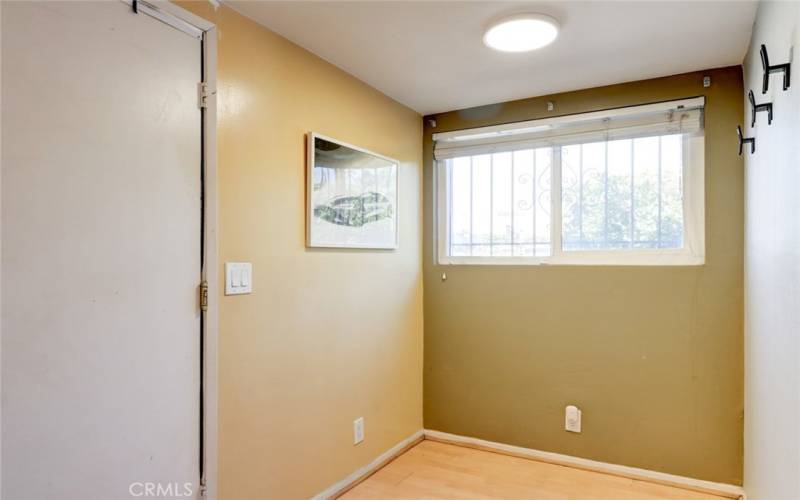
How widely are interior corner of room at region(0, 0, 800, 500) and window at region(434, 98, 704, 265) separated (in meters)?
0.02

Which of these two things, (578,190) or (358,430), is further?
(578,190)

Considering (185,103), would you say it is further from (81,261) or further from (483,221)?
(483,221)

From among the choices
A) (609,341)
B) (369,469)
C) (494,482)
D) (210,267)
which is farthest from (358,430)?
(609,341)

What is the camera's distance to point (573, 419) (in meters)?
2.89

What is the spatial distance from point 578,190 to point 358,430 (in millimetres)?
1904

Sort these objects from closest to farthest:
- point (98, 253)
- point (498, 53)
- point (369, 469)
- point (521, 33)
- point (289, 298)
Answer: point (98, 253) → point (521, 33) → point (289, 298) → point (498, 53) → point (369, 469)

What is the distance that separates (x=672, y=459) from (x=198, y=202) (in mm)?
2735

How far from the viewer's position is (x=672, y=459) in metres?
2.65

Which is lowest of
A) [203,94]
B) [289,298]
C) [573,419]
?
[573,419]

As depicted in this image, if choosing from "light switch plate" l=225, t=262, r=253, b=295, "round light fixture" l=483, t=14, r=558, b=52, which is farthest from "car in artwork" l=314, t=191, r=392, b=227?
"round light fixture" l=483, t=14, r=558, b=52

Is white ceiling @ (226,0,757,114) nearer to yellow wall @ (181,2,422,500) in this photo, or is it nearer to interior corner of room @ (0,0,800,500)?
interior corner of room @ (0,0,800,500)

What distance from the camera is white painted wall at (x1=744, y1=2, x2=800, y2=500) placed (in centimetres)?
120

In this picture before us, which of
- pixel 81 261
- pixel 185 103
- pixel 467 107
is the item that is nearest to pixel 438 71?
pixel 467 107

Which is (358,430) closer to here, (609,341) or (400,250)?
(400,250)
